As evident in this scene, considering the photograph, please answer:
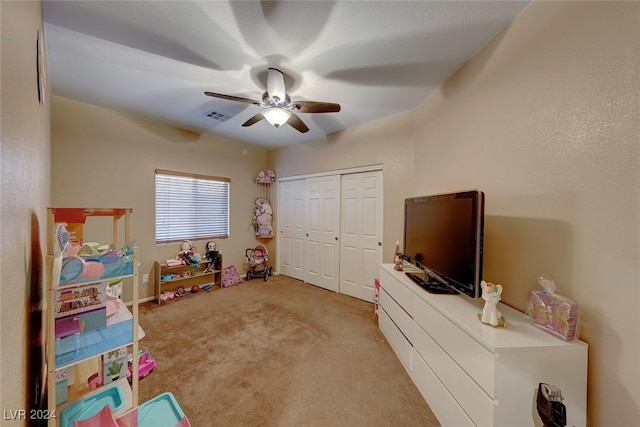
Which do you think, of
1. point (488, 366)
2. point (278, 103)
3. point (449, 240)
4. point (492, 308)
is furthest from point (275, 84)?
point (488, 366)

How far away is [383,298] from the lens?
95.4 inches

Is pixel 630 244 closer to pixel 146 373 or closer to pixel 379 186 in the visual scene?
pixel 379 186

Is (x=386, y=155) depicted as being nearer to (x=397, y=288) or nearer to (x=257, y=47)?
(x=397, y=288)

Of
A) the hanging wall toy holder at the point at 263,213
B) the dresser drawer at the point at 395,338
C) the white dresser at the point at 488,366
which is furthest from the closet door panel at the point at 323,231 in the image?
the white dresser at the point at 488,366

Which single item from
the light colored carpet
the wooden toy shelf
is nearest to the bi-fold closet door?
the light colored carpet

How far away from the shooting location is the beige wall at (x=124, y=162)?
262 centimetres

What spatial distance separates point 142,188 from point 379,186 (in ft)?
11.2

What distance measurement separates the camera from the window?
3424mm

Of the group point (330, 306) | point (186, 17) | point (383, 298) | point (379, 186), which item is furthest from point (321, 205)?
point (186, 17)

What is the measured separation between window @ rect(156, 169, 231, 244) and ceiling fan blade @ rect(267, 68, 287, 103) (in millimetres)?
2366

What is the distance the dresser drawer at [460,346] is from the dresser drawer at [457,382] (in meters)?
0.04

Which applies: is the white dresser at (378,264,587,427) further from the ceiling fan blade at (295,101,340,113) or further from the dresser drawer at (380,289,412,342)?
the ceiling fan blade at (295,101,340,113)

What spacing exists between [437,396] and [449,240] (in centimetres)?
101

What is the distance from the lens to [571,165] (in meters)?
1.16
